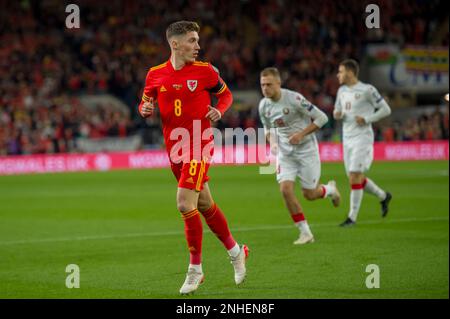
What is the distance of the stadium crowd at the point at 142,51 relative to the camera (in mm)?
32438

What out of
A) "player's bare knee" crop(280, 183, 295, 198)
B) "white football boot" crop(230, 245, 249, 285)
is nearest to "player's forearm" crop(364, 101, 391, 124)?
"player's bare knee" crop(280, 183, 295, 198)

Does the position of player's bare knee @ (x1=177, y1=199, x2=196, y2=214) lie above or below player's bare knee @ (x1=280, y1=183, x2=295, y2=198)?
above

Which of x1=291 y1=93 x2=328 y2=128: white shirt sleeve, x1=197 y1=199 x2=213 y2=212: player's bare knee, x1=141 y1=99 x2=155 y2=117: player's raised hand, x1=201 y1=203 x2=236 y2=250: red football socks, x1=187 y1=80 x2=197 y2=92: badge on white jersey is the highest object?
x1=187 y1=80 x2=197 y2=92: badge on white jersey

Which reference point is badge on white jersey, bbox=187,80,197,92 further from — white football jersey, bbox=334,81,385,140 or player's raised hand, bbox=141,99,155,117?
white football jersey, bbox=334,81,385,140

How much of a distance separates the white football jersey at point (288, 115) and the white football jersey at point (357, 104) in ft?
5.83

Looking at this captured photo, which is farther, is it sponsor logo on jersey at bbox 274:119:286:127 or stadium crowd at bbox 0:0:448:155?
stadium crowd at bbox 0:0:448:155

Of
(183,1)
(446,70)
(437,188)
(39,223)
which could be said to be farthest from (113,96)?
(39,223)

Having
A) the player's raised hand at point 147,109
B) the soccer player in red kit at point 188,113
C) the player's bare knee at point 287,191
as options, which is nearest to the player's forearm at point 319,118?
the player's bare knee at point 287,191

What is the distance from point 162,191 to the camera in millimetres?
21219

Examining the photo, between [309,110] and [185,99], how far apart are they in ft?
13.0

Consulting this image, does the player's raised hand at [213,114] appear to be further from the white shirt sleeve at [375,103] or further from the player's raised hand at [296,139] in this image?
the white shirt sleeve at [375,103]

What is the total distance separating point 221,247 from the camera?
1111 centimetres

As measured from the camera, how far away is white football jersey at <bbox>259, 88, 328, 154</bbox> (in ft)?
38.6

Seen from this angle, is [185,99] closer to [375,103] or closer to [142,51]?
[375,103]
